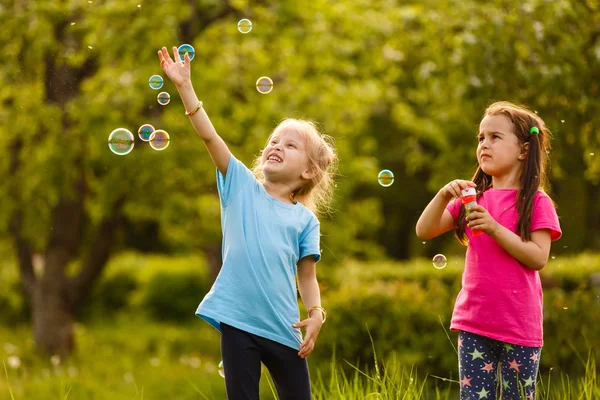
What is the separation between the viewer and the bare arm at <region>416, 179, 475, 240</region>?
2760 millimetres

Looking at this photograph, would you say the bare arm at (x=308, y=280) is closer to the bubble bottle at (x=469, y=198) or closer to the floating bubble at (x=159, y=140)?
the bubble bottle at (x=469, y=198)

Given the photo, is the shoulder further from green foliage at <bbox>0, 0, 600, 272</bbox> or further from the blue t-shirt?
green foliage at <bbox>0, 0, 600, 272</bbox>

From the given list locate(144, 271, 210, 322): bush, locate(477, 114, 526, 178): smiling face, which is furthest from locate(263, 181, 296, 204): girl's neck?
locate(144, 271, 210, 322): bush

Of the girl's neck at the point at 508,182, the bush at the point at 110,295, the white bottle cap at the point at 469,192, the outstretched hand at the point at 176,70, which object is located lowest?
the bush at the point at 110,295

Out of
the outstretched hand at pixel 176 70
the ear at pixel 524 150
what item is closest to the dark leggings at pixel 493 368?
the ear at pixel 524 150

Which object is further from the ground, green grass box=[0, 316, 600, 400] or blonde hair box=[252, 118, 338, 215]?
blonde hair box=[252, 118, 338, 215]

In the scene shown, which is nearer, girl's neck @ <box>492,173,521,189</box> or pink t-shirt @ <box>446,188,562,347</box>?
pink t-shirt @ <box>446,188,562,347</box>

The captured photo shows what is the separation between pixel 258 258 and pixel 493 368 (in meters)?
0.89

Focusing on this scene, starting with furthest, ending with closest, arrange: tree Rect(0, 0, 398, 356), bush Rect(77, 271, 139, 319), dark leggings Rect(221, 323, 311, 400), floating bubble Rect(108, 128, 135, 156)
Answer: bush Rect(77, 271, 139, 319) → tree Rect(0, 0, 398, 356) → floating bubble Rect(108, 128, 135, 156) → dark leggings Rect(221, 323, 311, 400)

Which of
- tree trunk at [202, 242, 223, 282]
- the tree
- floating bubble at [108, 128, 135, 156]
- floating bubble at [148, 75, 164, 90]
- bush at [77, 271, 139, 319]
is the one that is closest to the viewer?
floating bubble at [148, 75, 164, 90]

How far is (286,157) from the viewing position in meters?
2.94

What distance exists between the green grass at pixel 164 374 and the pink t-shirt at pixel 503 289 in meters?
0.54

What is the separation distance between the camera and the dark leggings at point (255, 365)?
2693mm

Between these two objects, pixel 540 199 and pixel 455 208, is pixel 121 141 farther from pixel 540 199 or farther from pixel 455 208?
pixel 540 199
